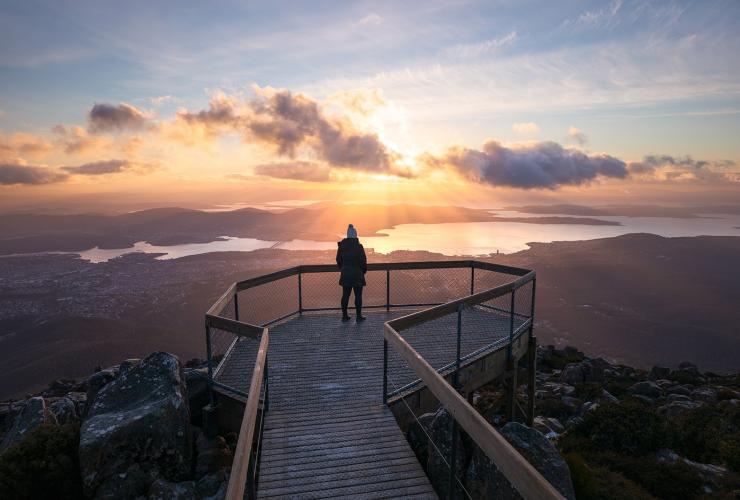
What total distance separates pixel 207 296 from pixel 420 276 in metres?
69.5

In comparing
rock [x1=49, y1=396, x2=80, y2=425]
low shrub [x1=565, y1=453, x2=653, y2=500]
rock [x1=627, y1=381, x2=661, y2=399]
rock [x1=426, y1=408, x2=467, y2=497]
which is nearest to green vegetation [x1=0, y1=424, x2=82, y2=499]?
rock [x1=49, y1=396, x2=80, y2=425]

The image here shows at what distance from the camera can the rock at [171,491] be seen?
17.3 ft

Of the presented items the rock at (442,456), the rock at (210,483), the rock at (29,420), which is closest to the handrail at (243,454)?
the rock at (442,456)

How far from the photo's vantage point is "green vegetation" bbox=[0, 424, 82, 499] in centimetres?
541

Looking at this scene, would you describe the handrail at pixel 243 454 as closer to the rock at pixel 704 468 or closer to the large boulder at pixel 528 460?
the large boulder at pixel 528 460

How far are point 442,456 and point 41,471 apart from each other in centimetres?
530

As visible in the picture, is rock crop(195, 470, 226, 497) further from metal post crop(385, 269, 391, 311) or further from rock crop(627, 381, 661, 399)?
rock crop(627, 381, 661, 399)

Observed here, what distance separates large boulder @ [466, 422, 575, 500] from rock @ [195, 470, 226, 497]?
3394mm

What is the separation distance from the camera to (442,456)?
394cm

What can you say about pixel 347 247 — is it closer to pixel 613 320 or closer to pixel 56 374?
pixel 56 374

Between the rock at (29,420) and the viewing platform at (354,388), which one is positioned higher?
the viewing platform at (354,388)

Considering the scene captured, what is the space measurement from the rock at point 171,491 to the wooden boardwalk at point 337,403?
1.30m

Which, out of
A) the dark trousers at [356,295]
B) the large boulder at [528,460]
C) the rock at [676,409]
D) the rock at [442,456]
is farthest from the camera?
the rock at [676,409]

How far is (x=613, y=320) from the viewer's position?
12281 cm
